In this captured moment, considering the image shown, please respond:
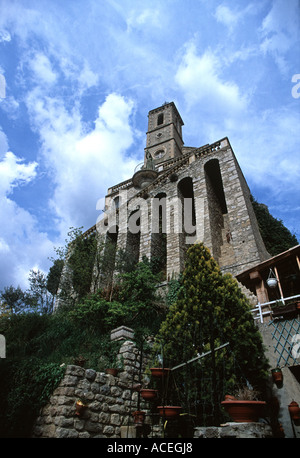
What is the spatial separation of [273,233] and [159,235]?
5.60 meters

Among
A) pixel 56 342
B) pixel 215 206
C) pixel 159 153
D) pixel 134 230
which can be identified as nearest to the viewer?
pixel 56 342

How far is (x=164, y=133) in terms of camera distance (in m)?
26.7

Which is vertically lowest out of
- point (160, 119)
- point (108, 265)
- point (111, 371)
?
point (111, 371)

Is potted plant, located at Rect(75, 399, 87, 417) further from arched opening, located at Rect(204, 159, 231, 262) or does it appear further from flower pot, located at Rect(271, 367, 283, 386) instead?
arched opening, located at Rect(204, 159, 231, 262)

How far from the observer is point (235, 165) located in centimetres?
1265

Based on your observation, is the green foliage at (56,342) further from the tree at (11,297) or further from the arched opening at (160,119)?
the arched opening at (160,119)

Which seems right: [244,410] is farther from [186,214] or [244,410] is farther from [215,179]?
[215,179]

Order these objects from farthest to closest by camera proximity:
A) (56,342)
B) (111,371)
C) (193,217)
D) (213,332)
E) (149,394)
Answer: (193,217)
(56,342)
(111,371)
(149,394)
(213,332)

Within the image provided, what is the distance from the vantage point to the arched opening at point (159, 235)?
12.7 m

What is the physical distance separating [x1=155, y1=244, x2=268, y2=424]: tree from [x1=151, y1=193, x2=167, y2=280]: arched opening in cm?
543

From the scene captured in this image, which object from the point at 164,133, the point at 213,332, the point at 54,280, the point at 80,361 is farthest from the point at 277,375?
the point at 164,133

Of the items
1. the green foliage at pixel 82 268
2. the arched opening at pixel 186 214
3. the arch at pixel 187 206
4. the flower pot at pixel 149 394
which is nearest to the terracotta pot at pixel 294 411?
the flower pot at pixel 149 394

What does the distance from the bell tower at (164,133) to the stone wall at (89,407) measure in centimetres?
2090
